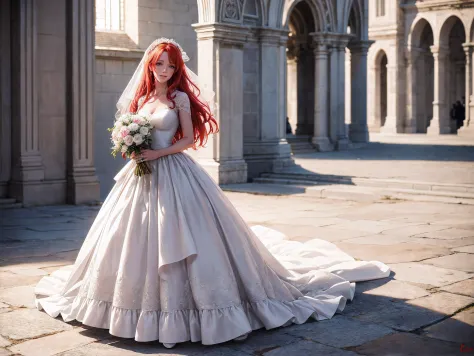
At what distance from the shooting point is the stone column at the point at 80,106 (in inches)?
431

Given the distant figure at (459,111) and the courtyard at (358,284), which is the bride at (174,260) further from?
the distant figure at (459,111)

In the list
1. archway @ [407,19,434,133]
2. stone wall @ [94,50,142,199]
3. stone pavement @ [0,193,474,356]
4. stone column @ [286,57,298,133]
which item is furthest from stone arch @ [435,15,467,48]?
stone pavement @ [0,193,474,356]

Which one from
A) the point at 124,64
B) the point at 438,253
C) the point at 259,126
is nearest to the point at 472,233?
the point at 438,253

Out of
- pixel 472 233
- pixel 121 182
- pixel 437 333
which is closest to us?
pixel 437 333

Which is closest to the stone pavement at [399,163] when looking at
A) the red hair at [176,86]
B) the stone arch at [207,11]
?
the stone arch at [207,11]

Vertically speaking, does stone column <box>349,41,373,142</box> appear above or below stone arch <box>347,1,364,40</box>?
below

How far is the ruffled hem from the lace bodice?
108 cm

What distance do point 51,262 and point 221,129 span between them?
732 cm

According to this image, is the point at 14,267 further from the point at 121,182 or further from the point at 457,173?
the point at 457,173

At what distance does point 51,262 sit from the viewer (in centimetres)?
651

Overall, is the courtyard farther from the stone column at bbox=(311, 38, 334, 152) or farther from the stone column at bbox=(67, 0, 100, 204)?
the stone column at bbox=(311, 38, 334, 152)

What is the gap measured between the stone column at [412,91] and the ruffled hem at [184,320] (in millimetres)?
30802

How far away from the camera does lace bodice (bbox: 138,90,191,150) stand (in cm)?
469

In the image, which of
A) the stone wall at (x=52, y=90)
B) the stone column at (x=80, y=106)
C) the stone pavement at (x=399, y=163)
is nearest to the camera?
the stone wall at (x=52, y=90)
